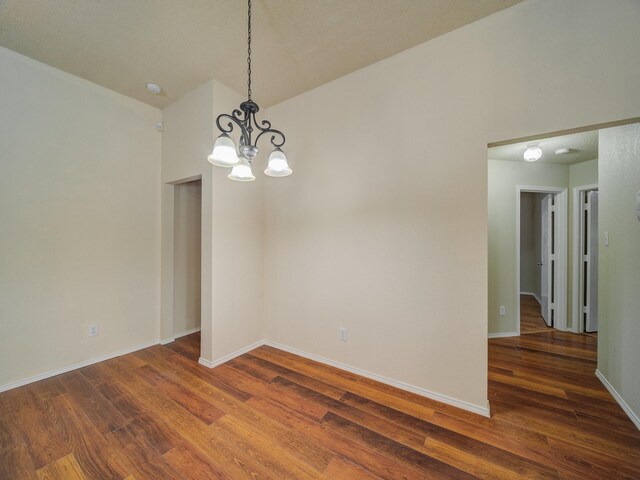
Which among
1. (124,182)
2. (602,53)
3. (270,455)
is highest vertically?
(602,53)

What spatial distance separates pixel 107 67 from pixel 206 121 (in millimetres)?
1003

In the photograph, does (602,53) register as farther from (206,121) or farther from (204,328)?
(204,328)

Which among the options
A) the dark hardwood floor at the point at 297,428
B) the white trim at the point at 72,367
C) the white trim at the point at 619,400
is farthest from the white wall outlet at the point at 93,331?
the white trim at the point at 619,400

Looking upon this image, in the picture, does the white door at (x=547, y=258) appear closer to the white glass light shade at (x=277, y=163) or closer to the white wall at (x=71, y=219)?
the white glass light shade at (x=277, y=163)

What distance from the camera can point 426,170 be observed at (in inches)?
80.1

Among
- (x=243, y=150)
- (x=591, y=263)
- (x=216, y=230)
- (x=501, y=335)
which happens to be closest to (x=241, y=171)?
(x=243, y=150)

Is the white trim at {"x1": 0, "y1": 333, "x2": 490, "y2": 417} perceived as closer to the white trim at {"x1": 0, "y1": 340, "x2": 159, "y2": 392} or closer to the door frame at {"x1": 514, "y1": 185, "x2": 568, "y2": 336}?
the white trim at {"x1": 0, "y1": 340, "x2": 159, "y2": 392}

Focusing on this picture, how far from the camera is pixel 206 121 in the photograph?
2578mm

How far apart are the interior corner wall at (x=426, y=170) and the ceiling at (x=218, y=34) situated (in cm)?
22

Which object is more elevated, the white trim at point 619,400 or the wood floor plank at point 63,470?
the white trim at point 619,400

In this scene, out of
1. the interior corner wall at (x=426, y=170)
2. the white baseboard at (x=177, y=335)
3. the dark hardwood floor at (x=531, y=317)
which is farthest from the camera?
the dark hardwood floor at (x=531, y=317)

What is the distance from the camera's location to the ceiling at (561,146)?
269 cm

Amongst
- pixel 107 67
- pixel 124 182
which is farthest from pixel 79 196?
pixel 107 67

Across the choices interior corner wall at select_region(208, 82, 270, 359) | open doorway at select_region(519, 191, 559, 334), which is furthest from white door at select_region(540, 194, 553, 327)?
interior corner wall at select_region(208, 82, 270, 359)
